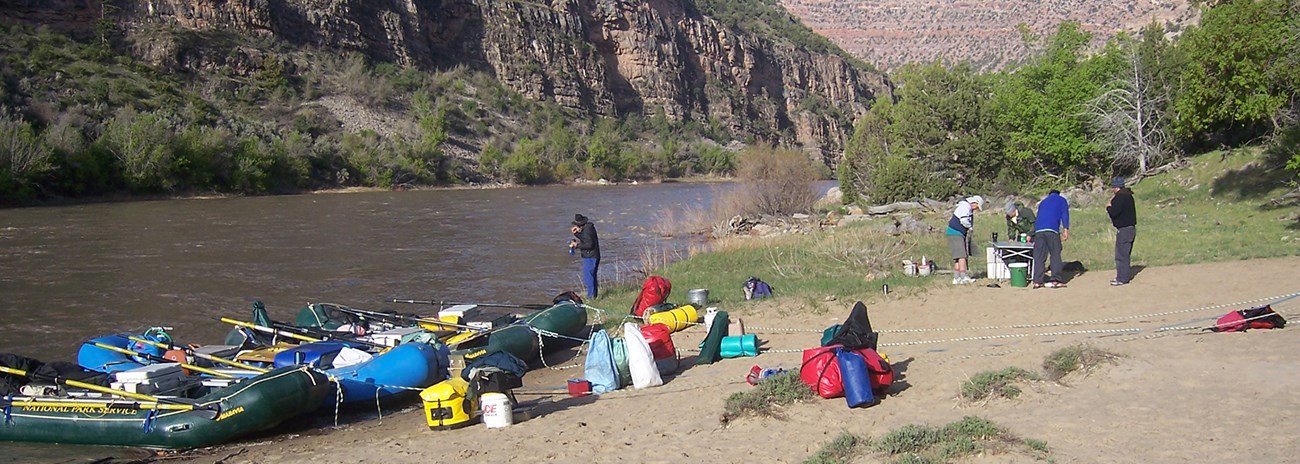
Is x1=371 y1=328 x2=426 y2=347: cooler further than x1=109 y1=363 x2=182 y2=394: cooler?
Yes

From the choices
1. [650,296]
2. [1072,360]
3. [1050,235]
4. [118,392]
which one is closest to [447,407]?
[118,392]

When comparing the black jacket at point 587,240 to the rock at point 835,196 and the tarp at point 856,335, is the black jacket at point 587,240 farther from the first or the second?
the rock at point 835,196

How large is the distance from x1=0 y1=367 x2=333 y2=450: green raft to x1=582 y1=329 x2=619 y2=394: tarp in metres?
2.98

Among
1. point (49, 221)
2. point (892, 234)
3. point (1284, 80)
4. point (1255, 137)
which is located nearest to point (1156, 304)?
point (892, 234)

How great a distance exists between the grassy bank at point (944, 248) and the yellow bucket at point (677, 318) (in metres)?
0.86

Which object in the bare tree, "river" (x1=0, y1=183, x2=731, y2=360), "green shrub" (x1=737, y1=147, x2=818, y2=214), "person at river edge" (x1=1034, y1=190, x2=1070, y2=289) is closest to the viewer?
"person at river edge" (x1=1034, y1=190, x2=1070, y2=289)

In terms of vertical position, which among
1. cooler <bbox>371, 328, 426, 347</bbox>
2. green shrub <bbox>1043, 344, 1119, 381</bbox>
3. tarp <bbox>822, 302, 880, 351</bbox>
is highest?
tarp <bbox>822, 302, 880, 351</bbox>

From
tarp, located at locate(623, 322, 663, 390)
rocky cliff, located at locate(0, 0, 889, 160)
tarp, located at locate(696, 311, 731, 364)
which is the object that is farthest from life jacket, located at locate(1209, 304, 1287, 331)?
rocky cliff, located at locate(0, 0, 889, 160)

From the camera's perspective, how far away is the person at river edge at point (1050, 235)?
46.0 ft

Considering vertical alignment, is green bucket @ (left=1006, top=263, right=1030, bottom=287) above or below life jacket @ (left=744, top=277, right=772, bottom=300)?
above

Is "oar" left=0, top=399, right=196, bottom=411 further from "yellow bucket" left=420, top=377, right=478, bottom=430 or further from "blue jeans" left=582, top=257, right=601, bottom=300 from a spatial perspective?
"blue jeans" left=582, top=257, right=601, bottom=300

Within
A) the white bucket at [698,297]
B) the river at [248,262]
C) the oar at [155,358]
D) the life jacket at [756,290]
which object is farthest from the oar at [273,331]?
the life jacket at [756,290]

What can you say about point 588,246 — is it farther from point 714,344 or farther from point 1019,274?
point 1019,274

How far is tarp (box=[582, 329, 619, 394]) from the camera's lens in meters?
10.9
